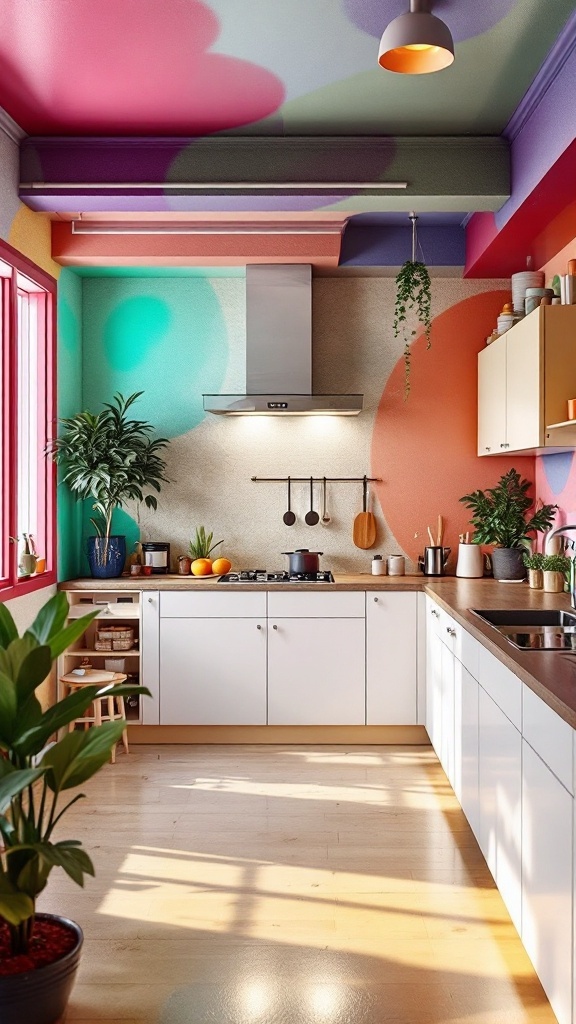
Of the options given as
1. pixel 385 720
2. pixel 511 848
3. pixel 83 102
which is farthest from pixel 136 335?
pixel 511 848

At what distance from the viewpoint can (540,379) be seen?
3596mm

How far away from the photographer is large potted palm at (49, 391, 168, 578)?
4.59m

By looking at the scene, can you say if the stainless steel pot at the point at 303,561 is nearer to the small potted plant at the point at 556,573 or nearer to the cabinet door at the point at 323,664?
the cabinet door at the point at 323,664

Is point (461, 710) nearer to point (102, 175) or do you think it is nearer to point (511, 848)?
point (511, 848)

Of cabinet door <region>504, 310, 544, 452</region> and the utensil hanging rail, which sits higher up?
cabinet door <region>504, 310, 544, 452</region>

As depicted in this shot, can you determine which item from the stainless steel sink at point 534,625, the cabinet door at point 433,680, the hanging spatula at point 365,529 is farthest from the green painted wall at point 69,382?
the stainless steel sink at point 534,625

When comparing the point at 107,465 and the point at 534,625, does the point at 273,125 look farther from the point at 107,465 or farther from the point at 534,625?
the point at 534,625

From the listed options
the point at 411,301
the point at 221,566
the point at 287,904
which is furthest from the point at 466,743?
the point at 411,301

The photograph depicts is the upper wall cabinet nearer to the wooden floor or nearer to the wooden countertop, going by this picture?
the wooden countertop

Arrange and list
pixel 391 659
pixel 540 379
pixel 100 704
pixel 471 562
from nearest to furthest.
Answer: pixel 540 379
pixel 100 704
pixel 391 659
pixel 471 562

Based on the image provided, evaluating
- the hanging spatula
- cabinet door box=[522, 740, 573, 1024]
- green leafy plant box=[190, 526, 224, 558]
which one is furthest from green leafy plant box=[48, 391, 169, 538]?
cabinet door box=[522, 740, 573, 1024]

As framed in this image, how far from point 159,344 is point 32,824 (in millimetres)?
3480

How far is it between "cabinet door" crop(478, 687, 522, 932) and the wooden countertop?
0.21 meters

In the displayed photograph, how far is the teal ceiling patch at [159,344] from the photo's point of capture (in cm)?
513
